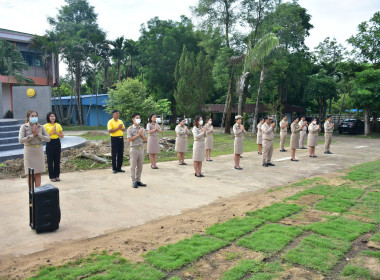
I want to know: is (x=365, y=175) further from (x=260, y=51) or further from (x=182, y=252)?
(x=260, y=51)

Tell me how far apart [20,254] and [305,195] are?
216 inches

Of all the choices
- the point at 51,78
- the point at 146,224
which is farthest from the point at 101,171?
the point at 51,78

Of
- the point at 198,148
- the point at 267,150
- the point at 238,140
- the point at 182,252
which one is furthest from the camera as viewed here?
the point at 267,150

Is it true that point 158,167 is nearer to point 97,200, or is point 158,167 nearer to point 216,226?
point 97,200

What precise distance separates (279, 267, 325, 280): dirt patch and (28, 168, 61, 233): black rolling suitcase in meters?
3.29

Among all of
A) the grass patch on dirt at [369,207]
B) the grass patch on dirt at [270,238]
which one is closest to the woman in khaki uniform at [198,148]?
the grass patch on dirt at [369,207]

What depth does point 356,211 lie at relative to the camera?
5.79 metres

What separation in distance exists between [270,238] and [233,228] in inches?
23.9

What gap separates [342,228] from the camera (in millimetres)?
4824

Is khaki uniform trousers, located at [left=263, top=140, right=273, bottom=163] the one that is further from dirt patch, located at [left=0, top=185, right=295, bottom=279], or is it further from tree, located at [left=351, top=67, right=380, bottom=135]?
tree, located at [left=351, top=67, right=380, bottom=135]

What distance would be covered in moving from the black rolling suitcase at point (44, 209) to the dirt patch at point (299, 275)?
3288mm

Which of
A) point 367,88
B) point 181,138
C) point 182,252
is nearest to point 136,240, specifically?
point 182,252

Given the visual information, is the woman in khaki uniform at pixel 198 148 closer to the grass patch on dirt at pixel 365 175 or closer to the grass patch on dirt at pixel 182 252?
the grass patch on dirt at pixel 365 175

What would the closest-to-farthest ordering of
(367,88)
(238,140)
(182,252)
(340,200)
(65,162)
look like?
1. (182,252)
2. (340,200)
3. (65,162)
4. (238,140)
5. (367,88)
